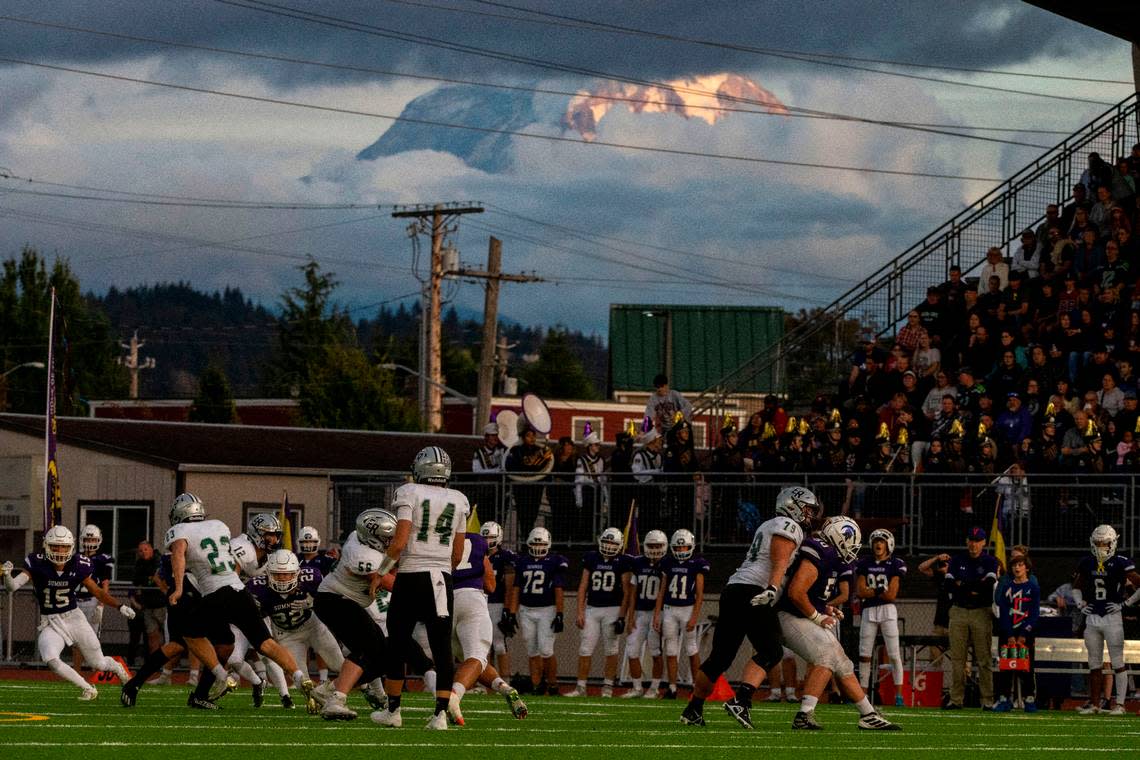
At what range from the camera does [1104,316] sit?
23.8m

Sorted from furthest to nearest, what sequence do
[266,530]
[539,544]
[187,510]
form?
[539,544] < [266,530] < [187,510]

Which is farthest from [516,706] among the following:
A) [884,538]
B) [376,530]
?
[884,538]

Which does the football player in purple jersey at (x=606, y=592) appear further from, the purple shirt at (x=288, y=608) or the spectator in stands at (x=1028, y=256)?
the spectator in stands at (x=1028, y=256)

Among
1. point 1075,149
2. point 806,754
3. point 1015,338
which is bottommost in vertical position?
point 806,754

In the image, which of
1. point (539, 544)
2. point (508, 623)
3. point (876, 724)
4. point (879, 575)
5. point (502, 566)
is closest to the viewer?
point (876, 724)

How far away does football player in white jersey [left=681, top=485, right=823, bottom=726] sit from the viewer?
13.4 meters

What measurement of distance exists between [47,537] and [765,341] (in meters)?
51.9

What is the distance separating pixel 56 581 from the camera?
17.8m

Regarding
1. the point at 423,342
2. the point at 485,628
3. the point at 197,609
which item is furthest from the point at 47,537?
the point at 423,342

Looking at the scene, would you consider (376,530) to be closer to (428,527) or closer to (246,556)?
(428,527)

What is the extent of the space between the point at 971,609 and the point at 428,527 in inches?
358

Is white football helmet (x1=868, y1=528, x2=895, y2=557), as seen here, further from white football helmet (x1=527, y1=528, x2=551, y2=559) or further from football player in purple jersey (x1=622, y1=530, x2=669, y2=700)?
white football helmet (x1=527, y1=528, x2=551, y2=559)

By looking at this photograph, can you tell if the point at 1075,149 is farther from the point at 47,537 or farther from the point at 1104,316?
the point at 47,537

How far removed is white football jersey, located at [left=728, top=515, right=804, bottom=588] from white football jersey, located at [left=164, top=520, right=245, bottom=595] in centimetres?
416
